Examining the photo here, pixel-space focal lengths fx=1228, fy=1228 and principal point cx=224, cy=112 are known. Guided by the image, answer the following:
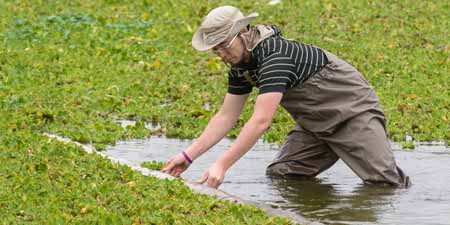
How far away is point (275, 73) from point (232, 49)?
315 mm

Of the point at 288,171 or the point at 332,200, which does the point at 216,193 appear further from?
the point at 288,171

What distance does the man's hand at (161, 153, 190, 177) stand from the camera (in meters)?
8.27

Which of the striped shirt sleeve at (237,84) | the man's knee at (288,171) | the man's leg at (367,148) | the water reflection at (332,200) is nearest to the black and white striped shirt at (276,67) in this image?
the striped shirt sleeve at (237,84)

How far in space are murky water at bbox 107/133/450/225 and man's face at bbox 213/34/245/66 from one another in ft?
3.34

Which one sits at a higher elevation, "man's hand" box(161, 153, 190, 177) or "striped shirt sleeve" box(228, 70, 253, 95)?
"striped shirt sleeve" box(228, 70, 253, 95)

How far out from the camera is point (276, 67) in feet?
25.8

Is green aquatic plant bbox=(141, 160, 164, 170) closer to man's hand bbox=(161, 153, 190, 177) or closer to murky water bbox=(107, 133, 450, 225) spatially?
murky water bbox=(107, 133, 450, 225)

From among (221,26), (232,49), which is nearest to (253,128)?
(232,49)

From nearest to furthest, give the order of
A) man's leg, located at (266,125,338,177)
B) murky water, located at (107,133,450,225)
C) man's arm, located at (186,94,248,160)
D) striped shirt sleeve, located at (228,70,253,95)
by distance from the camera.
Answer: murky water, located at (107,133,450,225) < striped shirt sleeve, located at (228,70,253,95) < man's arm, located at (186,94,248,160) < man's leg, located at (266,125,338,177)

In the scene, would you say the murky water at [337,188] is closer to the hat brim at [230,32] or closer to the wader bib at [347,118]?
the wader bib at [347,118]

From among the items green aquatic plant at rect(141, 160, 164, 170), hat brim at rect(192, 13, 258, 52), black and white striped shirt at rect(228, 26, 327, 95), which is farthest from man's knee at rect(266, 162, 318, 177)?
hat brim at rect(192, 13, 258, 52)

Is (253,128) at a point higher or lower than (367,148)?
higher

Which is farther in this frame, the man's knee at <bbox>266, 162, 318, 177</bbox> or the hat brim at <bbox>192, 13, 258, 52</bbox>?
the man's knee at <bbox>266, 162, 318, 177</bbox>

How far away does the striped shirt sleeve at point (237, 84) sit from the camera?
8.18m
